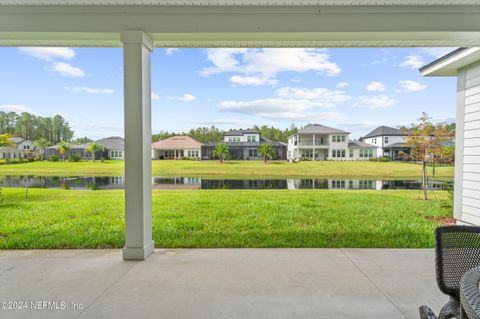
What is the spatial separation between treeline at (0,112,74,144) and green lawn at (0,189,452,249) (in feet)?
5.82

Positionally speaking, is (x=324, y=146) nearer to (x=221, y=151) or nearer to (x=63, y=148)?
(x=221, y=151)

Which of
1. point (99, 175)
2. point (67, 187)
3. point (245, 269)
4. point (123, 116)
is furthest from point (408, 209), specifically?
point (67, 187)

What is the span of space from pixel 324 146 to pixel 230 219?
691 cm

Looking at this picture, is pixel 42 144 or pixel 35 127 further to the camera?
pixel 42 144

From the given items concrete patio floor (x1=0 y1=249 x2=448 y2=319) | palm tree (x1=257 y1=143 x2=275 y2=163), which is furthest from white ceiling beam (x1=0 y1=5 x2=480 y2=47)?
palm tree (x1=257 y1=143 x2=275 y2=163)

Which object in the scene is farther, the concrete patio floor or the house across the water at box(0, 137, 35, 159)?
the house across the water at box(0, 137, 35, 159)

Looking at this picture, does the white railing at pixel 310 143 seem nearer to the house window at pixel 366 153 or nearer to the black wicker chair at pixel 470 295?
the house window at pixel 366 153

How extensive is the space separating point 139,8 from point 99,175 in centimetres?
752

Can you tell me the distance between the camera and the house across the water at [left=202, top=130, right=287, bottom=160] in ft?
29.2

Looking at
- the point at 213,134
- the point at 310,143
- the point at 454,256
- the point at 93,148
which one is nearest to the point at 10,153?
the point at 93,148

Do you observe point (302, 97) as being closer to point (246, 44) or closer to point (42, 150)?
point (246, 44)

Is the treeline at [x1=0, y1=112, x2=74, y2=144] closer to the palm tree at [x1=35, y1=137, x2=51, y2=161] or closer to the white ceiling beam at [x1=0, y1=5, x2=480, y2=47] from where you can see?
the palm tree at [x1=35, y1=137, x2=51, y2=161]

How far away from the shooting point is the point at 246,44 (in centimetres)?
374

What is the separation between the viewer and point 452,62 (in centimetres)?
424
